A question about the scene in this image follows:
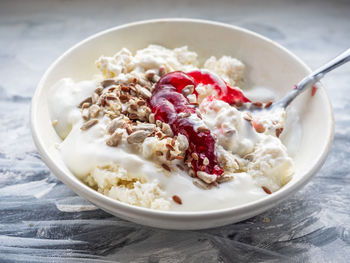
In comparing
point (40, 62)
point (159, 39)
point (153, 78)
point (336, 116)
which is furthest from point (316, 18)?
point (40, 62)

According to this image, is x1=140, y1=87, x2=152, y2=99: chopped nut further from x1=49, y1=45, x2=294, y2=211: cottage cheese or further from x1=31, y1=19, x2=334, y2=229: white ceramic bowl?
x1=31, y1=19, x2=334, y2=229: white ceramic bowl

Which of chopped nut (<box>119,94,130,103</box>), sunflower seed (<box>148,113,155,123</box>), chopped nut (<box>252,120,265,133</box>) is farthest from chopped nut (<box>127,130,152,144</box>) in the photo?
chopped nut (<box>252,120,265,133</box>)

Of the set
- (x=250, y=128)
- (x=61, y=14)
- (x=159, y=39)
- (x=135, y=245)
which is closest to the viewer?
(x=135, y=245)

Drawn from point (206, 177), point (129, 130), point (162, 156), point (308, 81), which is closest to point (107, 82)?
point (129, 130)

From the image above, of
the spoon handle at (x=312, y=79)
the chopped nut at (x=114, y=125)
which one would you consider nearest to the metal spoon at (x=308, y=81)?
the spoon handle at (x=312, y=79)

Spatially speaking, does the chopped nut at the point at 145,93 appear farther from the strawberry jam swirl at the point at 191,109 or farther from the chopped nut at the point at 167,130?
the chopped nut at the point at 167,130

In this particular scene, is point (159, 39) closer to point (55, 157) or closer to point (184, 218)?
point (55, 157)
